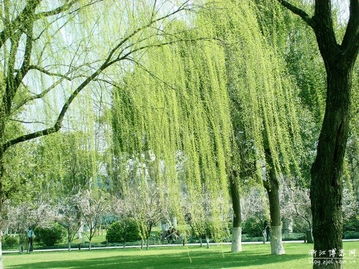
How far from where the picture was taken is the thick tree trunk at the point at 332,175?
342 centimetres

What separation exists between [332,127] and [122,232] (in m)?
27.8

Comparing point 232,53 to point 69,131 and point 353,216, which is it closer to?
point 69,131

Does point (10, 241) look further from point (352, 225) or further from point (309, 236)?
point (352, 225)

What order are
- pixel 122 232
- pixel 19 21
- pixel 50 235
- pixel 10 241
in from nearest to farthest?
pixel 19 21 → pixel 122 232 → pixel 50 235 → pixel 10 241

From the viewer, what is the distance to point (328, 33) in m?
3.49

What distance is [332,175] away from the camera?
346cm

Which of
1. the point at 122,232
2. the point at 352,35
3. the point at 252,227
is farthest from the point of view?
the point at 252,227

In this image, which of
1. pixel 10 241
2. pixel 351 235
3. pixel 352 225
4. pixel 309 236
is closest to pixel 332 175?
pixel 309 236

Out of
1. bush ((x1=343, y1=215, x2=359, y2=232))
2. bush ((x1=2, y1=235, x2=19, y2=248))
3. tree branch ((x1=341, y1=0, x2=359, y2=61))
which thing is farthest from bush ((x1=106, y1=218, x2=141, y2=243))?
tree branch ((x1=341, y1=0, x2=359, y2=61))

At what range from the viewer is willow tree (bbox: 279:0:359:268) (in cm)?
342

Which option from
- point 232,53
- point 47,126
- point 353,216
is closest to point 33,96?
point 47,126

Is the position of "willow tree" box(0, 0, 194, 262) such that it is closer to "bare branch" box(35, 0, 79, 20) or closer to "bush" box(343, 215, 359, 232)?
"bare branch" box(35, 0, 79, 20)

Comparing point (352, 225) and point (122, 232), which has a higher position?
point (122, 232)

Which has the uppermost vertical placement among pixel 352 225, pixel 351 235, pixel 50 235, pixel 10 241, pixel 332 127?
pixel 332 127
